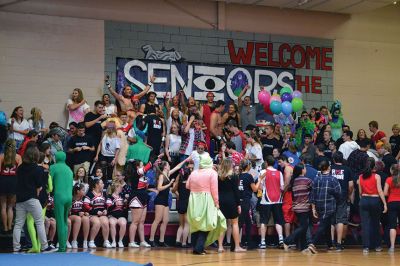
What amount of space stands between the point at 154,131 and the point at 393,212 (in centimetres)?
544

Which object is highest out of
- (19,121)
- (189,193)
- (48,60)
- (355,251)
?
(48,60)

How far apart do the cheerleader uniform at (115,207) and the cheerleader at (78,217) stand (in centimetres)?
53

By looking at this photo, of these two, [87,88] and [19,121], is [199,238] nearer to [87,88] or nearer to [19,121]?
[19,121]

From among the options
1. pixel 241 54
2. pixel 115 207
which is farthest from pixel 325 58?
pixel 115 207

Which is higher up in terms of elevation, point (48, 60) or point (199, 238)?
point (48, 60)

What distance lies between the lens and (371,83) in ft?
71.4

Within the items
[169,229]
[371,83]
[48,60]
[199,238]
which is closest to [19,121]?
[48,60]

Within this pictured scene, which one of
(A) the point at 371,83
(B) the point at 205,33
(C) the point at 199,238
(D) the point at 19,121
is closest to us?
(C) the point at 199,238

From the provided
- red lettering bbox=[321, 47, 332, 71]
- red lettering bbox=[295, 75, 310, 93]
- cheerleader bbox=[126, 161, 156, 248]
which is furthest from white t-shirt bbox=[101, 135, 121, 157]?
red lettering bbox=[321, 47, 332, 71]

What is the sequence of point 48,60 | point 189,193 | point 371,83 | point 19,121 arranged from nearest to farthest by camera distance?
point 189,193 < point 19,121 < point 48,60 < point 371,83

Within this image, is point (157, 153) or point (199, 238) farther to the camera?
point (157, 153)

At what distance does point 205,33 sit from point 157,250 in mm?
7432

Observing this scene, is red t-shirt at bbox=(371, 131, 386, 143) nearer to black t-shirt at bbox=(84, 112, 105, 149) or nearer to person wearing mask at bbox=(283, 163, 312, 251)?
person wearing mask at bbox=(283, 163, 312, 251)

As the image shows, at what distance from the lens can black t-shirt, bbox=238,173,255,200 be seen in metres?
14.9
